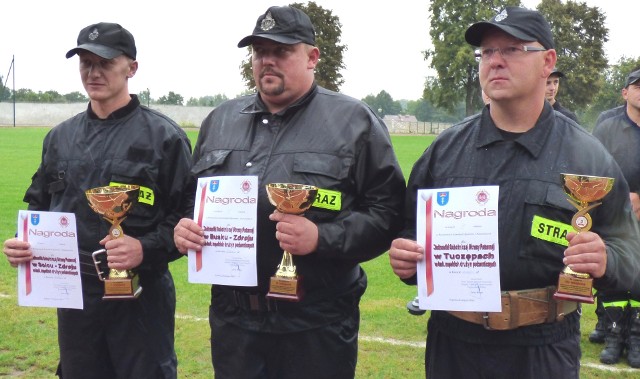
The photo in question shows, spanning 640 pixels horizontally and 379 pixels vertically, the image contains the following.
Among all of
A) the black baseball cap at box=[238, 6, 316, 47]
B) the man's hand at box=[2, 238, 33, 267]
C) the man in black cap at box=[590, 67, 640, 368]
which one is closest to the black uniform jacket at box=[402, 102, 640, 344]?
the black baseball cap at box=[238, 6, 316, 47]

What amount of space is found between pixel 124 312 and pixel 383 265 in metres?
5.86

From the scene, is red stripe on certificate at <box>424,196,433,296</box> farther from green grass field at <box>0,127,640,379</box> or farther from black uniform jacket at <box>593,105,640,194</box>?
black uniform jacket at <box>593,105,640,194</box>

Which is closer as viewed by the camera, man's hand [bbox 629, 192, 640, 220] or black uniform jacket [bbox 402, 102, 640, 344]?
black uniform jacket [bbox 402, 102, 640, 344]

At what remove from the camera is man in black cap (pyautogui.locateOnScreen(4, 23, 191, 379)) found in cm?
398

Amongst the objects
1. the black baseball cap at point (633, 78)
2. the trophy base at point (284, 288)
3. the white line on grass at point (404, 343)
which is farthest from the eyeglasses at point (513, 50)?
the white line on grass at point (404, 343)

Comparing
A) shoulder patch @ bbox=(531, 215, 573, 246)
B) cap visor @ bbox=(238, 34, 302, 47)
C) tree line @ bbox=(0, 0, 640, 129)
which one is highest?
tree line @ bbox=(0, 0, 640, 129)

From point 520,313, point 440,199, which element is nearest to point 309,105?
point 440,199

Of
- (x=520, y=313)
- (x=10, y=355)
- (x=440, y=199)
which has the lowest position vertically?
(x=10, y=355)

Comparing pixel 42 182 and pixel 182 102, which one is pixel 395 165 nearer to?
pixel 42 182

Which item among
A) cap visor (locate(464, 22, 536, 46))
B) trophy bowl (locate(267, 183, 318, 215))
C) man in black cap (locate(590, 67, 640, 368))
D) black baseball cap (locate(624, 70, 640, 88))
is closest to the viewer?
cap visor (locate(464, 22, 536, 46))

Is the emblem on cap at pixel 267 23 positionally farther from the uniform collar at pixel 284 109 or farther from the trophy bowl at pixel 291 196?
the trophy bowl at pixel 291 196

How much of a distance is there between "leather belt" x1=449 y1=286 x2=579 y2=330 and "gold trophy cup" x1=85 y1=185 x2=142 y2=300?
75.6 inches

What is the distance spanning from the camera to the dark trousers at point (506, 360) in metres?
2.99

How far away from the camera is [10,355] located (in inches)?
226
